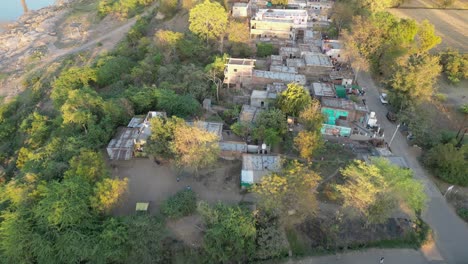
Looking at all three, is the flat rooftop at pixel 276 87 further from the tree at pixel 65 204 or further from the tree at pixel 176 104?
the tree at pixel 65 204

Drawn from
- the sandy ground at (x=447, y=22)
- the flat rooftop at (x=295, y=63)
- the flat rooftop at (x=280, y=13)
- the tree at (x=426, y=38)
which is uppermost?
the tree at (x=426, y=38)

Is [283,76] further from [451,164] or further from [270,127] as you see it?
[451,164]

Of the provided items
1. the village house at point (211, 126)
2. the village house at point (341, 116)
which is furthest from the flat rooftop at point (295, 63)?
the village house at point (211, 126)

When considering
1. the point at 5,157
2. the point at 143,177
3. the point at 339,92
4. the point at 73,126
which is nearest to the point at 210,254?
the point at 143,177

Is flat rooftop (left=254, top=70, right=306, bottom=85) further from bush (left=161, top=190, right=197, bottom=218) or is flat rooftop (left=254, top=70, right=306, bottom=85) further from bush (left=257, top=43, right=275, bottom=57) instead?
bush (left=161, top=190, right=197, bottom=218)

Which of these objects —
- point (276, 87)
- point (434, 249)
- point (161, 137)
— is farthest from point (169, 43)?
point (434, 249)
